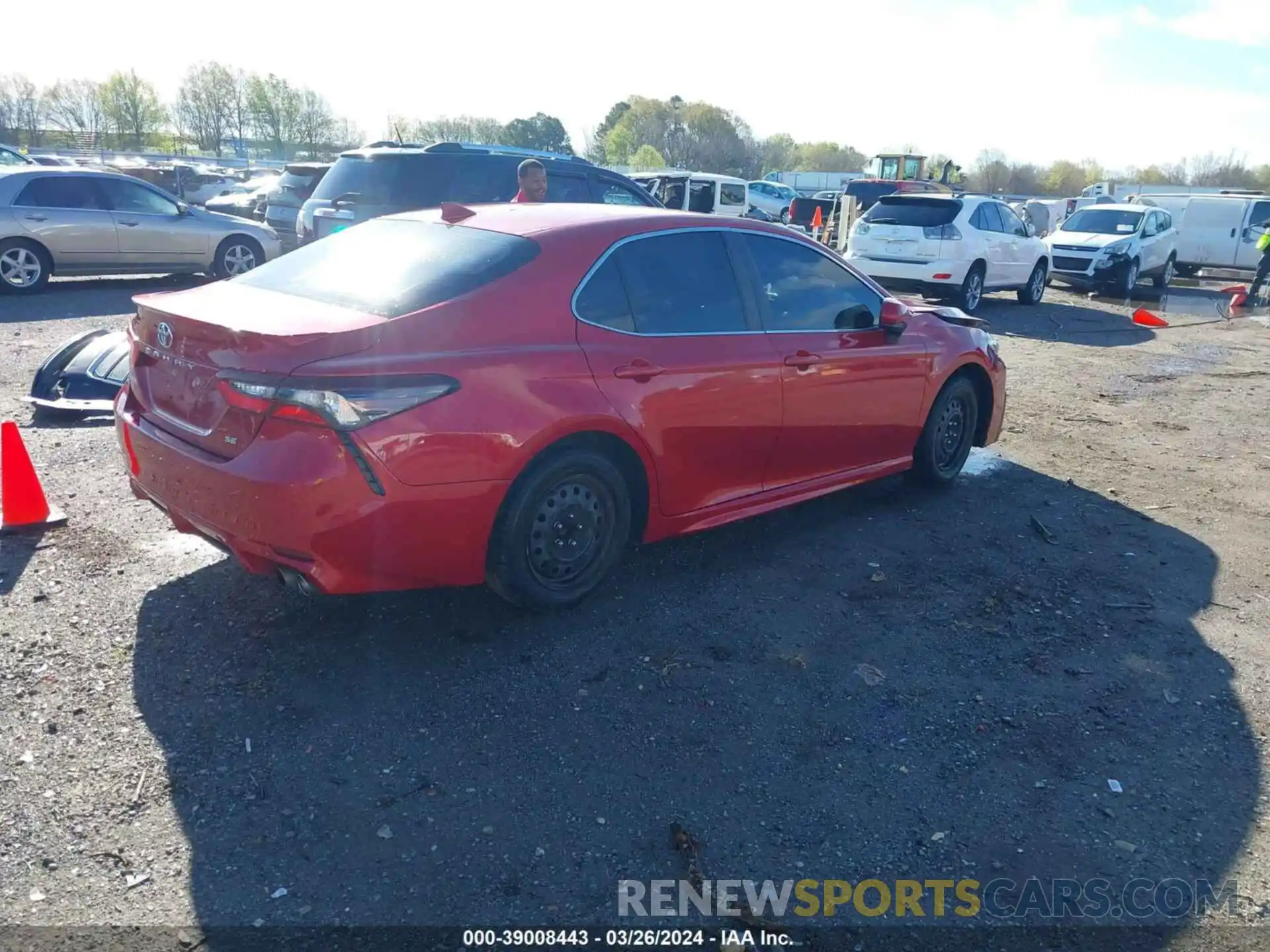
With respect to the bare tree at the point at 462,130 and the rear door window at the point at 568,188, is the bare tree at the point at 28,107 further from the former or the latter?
the rear door window at the point at 568,188

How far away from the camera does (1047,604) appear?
15.1 ft

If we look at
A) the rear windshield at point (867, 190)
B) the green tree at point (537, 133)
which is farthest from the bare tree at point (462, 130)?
the rear windshield at point (867, 190)

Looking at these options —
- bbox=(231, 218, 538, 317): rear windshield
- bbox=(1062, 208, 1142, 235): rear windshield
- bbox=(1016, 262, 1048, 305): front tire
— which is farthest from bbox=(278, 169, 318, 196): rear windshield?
bbox=(1062, 208, 1142, 235): rear windshield

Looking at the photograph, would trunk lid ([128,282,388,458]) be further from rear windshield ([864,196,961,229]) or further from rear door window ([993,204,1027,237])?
rear door window ([993,204,1027,237])

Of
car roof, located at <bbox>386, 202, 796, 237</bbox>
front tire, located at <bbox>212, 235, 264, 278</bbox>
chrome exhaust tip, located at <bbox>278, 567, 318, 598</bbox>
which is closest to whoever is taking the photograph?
chrome exhaust tip, located at <bbox>278, 567, 318, 598</bbox>

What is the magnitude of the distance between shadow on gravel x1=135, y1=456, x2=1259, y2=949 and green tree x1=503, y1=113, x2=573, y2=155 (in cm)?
7204

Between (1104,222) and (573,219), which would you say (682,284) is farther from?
(1104,222)

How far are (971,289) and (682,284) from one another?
1144 cm

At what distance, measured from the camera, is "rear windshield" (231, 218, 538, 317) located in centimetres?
378

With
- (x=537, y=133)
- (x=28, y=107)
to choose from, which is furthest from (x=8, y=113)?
(x=537, y=133)

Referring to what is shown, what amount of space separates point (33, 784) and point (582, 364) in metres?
2.38

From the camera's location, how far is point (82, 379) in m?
6.98

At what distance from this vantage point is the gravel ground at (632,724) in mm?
2744

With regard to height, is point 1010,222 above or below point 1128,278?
above
